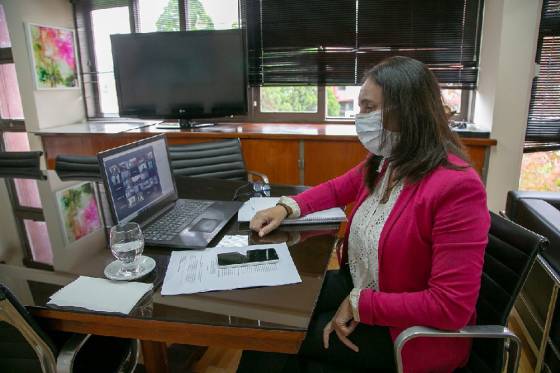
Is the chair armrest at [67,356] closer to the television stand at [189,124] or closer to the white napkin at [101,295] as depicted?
the white napkin at [101,295]

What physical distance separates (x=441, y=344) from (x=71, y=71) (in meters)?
3.96

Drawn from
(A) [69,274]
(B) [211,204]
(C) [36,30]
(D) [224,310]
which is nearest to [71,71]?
(C) [36,30]

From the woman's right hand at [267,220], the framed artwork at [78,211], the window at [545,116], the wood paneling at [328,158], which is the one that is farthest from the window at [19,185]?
the window at [545,116]

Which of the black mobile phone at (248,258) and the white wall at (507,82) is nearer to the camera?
the black mobile phone at (248,258)

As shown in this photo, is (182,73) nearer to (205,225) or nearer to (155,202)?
(155,202)

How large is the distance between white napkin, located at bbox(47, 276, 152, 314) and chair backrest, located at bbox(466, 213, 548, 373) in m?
0.84

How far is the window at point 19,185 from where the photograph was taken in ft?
3.93

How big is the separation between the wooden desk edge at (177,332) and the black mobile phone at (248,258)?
23cm

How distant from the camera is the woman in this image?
2.93 ft

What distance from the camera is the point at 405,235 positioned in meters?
0.98

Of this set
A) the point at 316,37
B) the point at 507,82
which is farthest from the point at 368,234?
the point at 316,37

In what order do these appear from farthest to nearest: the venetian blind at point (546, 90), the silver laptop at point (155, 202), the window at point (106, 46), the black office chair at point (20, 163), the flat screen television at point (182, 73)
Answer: the window at point (106, 46), the flat screen television at point (182, 73), the venetian blind at point (546, 90), the black office chair at point (20, 163), the silver laptop at point (155, 202)

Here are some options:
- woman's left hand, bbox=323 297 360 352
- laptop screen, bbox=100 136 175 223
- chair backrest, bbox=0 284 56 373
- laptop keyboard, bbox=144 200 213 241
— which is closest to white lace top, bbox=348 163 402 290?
woman's left hand, bbox=323 297 360 352

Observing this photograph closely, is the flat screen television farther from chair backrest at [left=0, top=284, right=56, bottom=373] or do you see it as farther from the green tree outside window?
chair backrest at [left=0, top=284, right=56, bottom=373]
